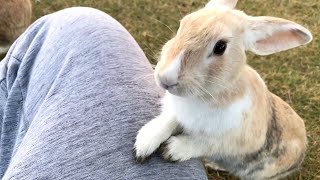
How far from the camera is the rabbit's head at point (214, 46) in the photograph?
158cm

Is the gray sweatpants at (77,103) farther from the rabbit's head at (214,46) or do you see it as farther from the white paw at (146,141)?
the rabbit's head at (214,46)

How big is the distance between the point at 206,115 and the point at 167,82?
0.35 meters

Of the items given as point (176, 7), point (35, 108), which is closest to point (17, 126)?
point (35, 108)

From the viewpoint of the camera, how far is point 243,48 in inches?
70.8

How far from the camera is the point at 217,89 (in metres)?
1.74

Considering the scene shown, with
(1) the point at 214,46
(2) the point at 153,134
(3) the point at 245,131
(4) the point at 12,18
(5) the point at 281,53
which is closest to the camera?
(1) the point at 214,46

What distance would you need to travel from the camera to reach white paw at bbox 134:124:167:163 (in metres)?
1.61

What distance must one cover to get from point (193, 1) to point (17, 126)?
2.52 meters

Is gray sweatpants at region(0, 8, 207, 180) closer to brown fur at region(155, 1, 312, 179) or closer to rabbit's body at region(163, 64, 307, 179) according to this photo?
rabbit's body at region(163, 64, 307, 179)

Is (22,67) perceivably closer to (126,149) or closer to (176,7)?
(126,149)

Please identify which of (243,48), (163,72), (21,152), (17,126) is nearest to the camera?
(163,72)

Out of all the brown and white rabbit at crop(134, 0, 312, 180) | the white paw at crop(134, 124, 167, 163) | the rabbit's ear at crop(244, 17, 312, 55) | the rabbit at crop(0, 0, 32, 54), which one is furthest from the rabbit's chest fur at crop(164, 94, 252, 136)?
the rabbit at crop(0, 0, 32, 54)

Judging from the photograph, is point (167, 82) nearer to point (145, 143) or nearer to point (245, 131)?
point (145, 143)

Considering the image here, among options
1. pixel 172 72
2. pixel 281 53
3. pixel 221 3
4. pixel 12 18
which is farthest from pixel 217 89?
pixel 12 18
